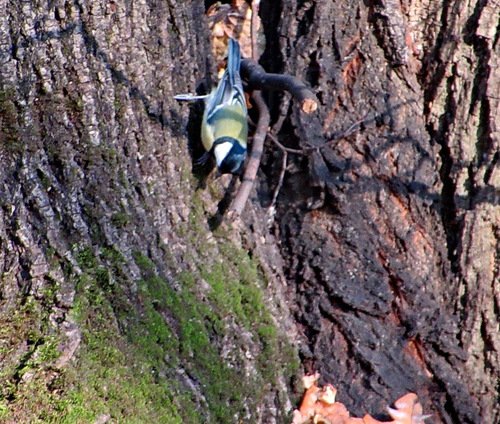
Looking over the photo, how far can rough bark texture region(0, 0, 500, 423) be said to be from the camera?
2.09m

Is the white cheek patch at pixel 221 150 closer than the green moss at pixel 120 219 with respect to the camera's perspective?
No

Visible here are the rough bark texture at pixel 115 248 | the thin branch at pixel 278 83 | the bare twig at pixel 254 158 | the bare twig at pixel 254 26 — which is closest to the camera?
the rough bark texture at pixel 115 248

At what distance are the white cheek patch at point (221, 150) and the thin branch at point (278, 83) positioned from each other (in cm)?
26

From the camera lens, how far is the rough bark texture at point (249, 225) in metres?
2.09

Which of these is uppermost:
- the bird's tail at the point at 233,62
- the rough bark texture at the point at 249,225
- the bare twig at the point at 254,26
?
the bare twig at the point at 254,26

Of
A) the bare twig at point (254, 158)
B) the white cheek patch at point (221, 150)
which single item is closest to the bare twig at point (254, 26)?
the bare twig at point (254, 158)

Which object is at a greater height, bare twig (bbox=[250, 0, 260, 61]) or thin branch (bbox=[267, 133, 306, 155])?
bare twig (bbox=[250, 0, 260, 61])

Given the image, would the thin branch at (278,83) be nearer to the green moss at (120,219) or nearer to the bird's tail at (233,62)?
the bird's tail at (233,62)

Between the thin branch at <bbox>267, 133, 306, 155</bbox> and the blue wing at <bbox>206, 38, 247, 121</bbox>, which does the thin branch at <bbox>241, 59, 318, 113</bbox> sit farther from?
the thin branch at <bbox>267, 133, 306, 155</bbox>

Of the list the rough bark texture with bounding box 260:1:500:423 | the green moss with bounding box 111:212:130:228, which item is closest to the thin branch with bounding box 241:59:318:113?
the rough bark texture with bounding box 260:1:500:423

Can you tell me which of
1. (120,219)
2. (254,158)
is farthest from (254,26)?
(120,219)

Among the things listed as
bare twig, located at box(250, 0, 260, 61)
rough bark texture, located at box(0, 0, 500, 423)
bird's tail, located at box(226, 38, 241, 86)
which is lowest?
rough bark texture, located at box(0, 0, 500, 423)

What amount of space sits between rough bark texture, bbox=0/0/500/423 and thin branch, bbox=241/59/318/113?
4.8 inches

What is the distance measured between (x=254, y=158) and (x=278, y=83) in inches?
10.7
